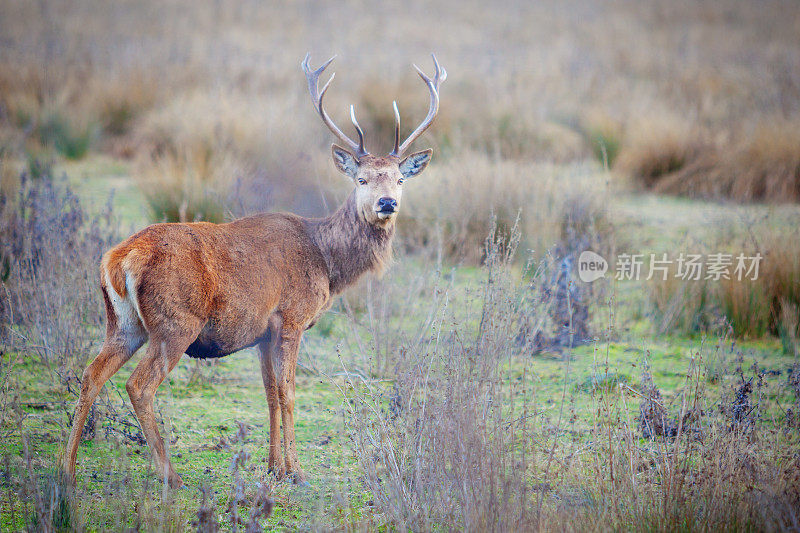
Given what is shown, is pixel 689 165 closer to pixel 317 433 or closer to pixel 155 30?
pixel 317 433

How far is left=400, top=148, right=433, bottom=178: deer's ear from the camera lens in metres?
5.57

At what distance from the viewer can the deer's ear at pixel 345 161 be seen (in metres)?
5.41

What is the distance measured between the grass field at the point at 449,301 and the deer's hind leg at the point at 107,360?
0.79ft

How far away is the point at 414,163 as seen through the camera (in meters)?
5.66

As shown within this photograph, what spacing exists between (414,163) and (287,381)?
185 cm

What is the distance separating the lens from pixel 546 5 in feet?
140

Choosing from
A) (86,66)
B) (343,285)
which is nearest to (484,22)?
(86,66)

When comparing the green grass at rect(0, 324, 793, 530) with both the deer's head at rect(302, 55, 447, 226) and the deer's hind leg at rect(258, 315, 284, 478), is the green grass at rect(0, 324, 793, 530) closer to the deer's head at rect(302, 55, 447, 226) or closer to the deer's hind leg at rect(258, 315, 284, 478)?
the deer's hind leg at rect(258, 315, 284, 478)

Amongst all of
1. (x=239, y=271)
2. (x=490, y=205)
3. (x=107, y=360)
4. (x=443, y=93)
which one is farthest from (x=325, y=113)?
(x=443, y=93)

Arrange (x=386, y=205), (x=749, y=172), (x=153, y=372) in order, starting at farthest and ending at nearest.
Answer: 1. (x=749, y=172)
2. (x=386, y=205)
3. (x=153, y=372)

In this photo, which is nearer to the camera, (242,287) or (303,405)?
(242,287)

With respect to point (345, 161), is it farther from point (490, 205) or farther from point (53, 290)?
point (490, 205)

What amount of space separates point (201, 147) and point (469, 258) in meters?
4.36

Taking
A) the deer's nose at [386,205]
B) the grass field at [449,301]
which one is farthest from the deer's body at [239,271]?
the grass field at [449,301]
